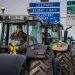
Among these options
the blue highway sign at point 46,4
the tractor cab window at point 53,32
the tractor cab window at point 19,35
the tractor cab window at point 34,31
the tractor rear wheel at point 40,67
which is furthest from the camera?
the blue highway sign at point 46,4

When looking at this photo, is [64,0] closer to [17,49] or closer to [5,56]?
[17,49]

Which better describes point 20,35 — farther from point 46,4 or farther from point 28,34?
point 46,4

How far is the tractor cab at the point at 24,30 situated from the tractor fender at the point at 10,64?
7.14 ft

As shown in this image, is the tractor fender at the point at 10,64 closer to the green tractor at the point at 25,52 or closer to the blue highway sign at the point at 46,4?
the green tractor at the point at 25,52

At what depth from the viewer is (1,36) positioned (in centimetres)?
829

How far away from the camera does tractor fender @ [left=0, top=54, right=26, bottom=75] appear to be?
16.3 feet

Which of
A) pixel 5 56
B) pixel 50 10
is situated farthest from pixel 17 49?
pixel 50 10

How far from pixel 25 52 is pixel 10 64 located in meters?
2.01

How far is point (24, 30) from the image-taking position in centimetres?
805

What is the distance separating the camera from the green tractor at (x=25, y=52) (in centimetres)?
517

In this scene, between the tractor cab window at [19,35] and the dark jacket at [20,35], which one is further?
the dark jacket at [20,35]

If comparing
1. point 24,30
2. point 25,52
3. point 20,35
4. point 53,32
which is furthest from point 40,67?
point 53,32

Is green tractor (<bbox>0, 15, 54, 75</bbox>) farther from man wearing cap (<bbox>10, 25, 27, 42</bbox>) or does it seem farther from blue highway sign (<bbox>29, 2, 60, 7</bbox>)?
blue highway sign (<bbox>29, 2, 60, 7</bbox>)

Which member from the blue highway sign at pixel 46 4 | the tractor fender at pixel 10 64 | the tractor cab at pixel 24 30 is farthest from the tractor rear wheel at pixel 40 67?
the blue highway sign at pixel 46 4
